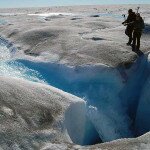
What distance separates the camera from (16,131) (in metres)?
10.4

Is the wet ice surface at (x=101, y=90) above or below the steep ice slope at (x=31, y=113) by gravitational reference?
below

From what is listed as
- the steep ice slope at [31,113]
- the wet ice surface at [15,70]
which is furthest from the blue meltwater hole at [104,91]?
the steep ice slope at [31,113]

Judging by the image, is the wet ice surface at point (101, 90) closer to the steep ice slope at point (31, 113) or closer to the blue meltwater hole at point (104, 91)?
the blue meltwater hole at point (104, 91)

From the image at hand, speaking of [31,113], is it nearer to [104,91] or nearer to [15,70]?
[104,91]

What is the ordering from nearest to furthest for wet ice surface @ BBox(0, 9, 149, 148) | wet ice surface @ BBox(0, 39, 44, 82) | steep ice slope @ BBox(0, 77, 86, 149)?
steep ice slope @ BBox(0, 77, 86, 149) < wet ice surface @ BBox(0, 9, 149, 148) < wet ice surface @ BBox(0, 39, 44, 82)

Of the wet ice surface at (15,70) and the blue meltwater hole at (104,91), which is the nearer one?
the blue meltwater hole at (104,91)

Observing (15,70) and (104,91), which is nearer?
(104,91)

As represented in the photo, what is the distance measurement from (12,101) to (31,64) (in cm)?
1016

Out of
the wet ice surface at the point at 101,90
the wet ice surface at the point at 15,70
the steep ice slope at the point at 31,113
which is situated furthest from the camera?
the wet ice surface at the point at 15,70

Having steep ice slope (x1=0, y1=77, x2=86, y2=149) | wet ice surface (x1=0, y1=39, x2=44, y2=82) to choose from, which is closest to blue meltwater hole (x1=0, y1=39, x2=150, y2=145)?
wet ice surface (x1=0, y1=39, x2=44, y2=82)

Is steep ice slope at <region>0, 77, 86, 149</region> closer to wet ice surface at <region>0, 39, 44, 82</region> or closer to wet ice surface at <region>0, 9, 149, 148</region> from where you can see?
wet ice surface at <region>0, 9, 149, 148</region>

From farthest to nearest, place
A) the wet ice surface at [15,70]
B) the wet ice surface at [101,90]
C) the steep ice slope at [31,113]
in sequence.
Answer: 1. the wet ice surface at [15,70]
2. the wet ice surface at [101,90]
3. the steep ice slope at [31,113]

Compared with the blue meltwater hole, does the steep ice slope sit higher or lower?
higher

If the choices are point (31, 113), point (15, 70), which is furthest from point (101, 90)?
point (31, 113)
